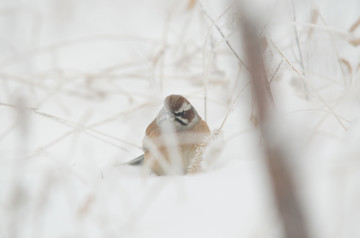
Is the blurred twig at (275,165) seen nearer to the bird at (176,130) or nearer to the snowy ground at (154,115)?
the snowy ground at (154,115)

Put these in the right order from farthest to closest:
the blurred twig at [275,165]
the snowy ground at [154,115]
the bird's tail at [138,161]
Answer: the bird's tail at [138,161], the snowy ground at [154,115], the blurred twig at [275,165]

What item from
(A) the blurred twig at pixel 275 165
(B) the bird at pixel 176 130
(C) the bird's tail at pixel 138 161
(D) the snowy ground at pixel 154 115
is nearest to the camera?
(A) the blurred twig at pixel 275 165

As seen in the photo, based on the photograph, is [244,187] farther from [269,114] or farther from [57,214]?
[269,114]

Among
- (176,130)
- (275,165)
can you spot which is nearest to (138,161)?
(176,130)

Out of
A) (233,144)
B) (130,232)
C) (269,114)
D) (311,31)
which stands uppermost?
(311,31)

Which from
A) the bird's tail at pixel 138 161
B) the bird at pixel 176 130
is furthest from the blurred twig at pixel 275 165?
the bird's tail at pixel 138 161

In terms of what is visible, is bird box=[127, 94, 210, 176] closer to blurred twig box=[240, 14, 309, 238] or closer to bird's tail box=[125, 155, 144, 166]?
bird's tail box=[125, 155, 144, 166]

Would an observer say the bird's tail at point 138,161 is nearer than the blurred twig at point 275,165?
No

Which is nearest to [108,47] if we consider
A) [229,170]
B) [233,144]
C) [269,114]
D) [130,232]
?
[233,144]
